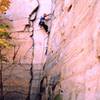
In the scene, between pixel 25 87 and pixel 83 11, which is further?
pixel 25 87

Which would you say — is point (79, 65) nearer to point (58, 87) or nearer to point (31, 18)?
point (58, 87)

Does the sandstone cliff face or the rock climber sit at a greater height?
the rock climber

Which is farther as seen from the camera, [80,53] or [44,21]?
[44,21]

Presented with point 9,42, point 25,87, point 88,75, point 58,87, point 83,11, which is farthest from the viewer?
point 9,42

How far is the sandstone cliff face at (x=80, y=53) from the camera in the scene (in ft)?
18.0

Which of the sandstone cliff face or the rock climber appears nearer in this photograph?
the sandstone cliff face

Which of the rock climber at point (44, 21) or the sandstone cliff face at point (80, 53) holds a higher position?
the rock climber at point (44, 21)

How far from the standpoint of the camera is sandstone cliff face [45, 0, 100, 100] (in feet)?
18.0

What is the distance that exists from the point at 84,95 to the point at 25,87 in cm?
706

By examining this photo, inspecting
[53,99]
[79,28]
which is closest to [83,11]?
[79,28]

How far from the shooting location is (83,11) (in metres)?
7.05

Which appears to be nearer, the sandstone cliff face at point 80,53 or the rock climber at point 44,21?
the sandstone cliff face at point 80,53

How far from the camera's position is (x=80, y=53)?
6.54 m

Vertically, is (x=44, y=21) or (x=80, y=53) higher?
(x=44, y=21)
